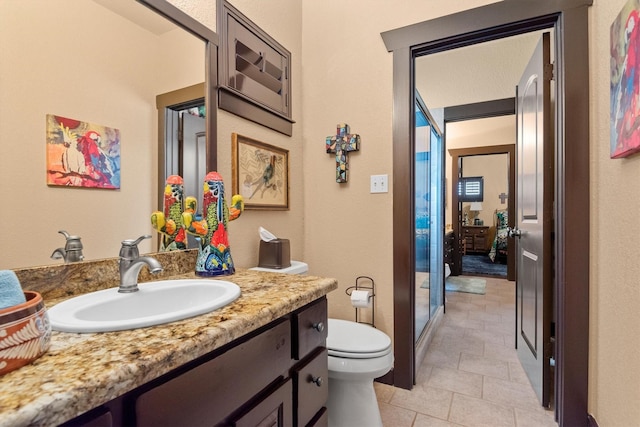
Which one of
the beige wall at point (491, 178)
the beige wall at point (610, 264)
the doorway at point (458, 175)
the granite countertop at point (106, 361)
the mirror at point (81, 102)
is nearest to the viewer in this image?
the granite countertop at point (106, 361)

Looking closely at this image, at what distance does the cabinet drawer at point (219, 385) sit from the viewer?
0.53 metres

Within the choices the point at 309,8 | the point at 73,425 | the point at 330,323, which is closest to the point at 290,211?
the point at 330,323

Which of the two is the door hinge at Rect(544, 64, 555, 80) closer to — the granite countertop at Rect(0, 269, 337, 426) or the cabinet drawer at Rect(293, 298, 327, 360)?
the cabinet drawer at Rect(293, 298, 327, 360)

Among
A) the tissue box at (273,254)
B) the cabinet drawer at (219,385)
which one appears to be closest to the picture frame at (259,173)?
the tissue box at (273,254)

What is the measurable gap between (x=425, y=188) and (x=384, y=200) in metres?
0.94

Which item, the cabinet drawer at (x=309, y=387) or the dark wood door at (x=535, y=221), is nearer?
the cabinet drawer at (x=309, y=387)

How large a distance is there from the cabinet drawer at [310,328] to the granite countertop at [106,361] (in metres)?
0.12

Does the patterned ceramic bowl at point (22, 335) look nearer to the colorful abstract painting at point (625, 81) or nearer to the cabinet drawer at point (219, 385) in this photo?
the cabinet drawer at point (219, 385)

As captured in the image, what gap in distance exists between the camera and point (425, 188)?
2.64 m

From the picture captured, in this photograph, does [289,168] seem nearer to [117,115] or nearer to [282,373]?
[117,115]

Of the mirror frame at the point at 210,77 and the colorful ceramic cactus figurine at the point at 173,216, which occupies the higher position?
the mirror frame at the point at 210,77

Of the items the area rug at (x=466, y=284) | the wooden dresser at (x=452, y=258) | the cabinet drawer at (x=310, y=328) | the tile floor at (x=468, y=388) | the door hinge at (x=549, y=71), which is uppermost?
the door hinge at (x=549, y=71)

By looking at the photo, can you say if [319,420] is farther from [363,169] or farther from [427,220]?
[427,220]

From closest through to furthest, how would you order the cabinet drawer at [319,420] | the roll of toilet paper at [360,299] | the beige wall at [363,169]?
1. the cabinet drawer at [319,420]
2. the beige wall at [363,169]
3. the roll of toilet paper at [360,299]
